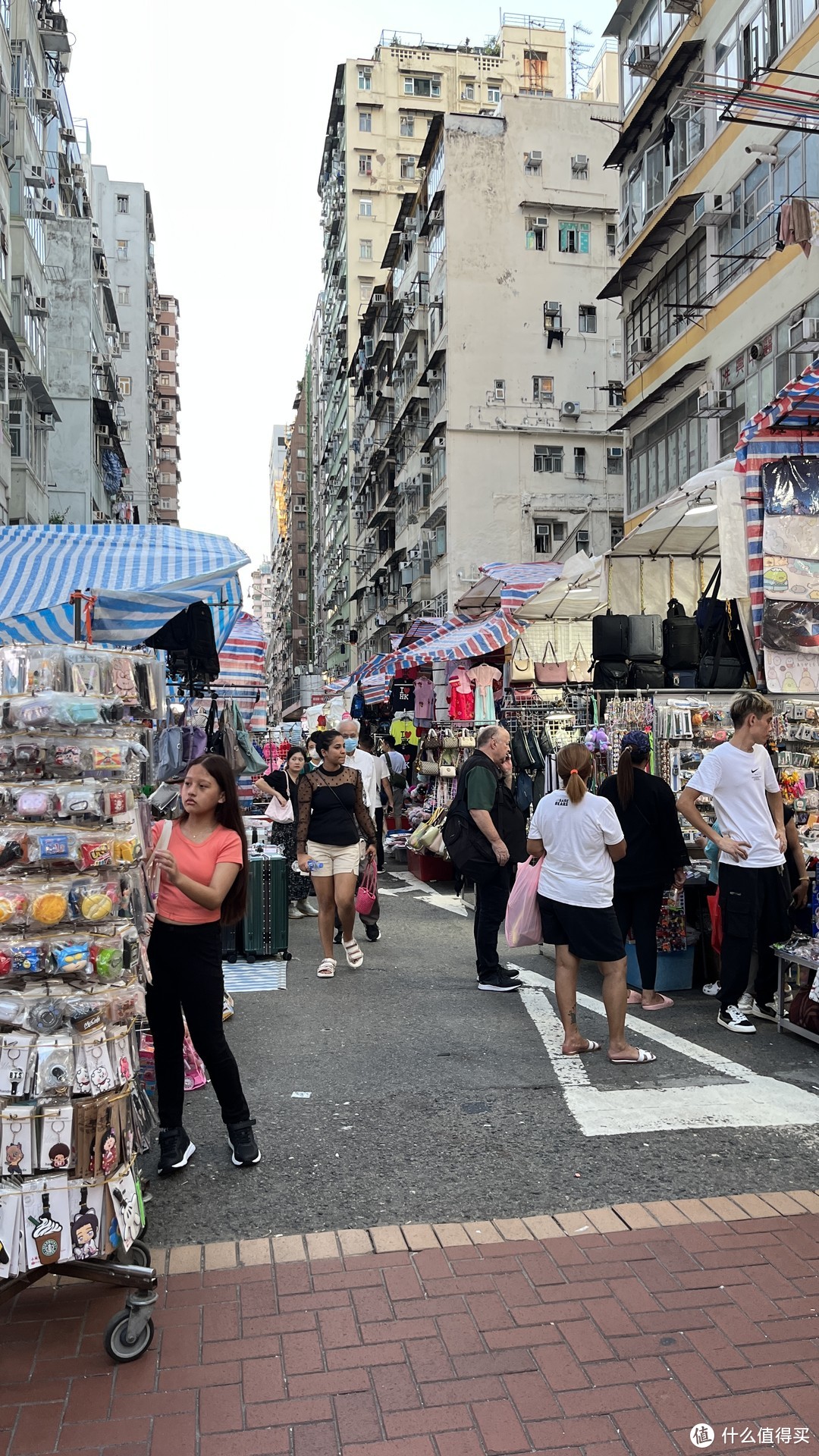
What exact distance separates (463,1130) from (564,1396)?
1934 millimetres

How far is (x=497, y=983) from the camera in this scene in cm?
772

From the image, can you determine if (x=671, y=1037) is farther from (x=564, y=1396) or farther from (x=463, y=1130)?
(x=564, y=1396)

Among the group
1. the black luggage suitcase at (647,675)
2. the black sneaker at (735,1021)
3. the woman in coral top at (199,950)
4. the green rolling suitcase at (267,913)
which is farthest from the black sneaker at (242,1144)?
the black luggage suitcase at (647,675)

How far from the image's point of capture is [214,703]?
841 centimetres

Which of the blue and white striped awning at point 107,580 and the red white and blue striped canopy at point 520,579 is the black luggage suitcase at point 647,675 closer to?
the blue and white striped awning at point 107,580

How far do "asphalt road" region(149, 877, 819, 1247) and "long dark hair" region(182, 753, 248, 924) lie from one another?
1.08m

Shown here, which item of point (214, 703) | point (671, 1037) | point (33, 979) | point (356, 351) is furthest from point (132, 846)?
point (356, 351)

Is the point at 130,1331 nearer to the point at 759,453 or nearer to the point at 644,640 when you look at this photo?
the point at 759,453

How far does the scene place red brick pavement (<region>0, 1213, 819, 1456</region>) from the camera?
108 inches

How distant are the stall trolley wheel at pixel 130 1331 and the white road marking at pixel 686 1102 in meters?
2.27

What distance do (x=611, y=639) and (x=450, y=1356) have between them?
7.00m

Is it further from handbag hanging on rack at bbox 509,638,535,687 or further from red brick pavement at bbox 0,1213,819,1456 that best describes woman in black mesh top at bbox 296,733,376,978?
handbag hanging on rack at bbox 509,638,535,687

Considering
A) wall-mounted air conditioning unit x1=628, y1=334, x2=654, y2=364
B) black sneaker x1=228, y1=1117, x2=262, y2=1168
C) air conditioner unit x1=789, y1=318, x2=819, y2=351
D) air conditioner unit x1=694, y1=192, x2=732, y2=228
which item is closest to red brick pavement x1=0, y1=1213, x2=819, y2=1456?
black sneaker x1=228, y1=1117, x2=262, y2=1168

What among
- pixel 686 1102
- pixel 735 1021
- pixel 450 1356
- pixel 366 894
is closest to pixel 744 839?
pixel 735 1021
